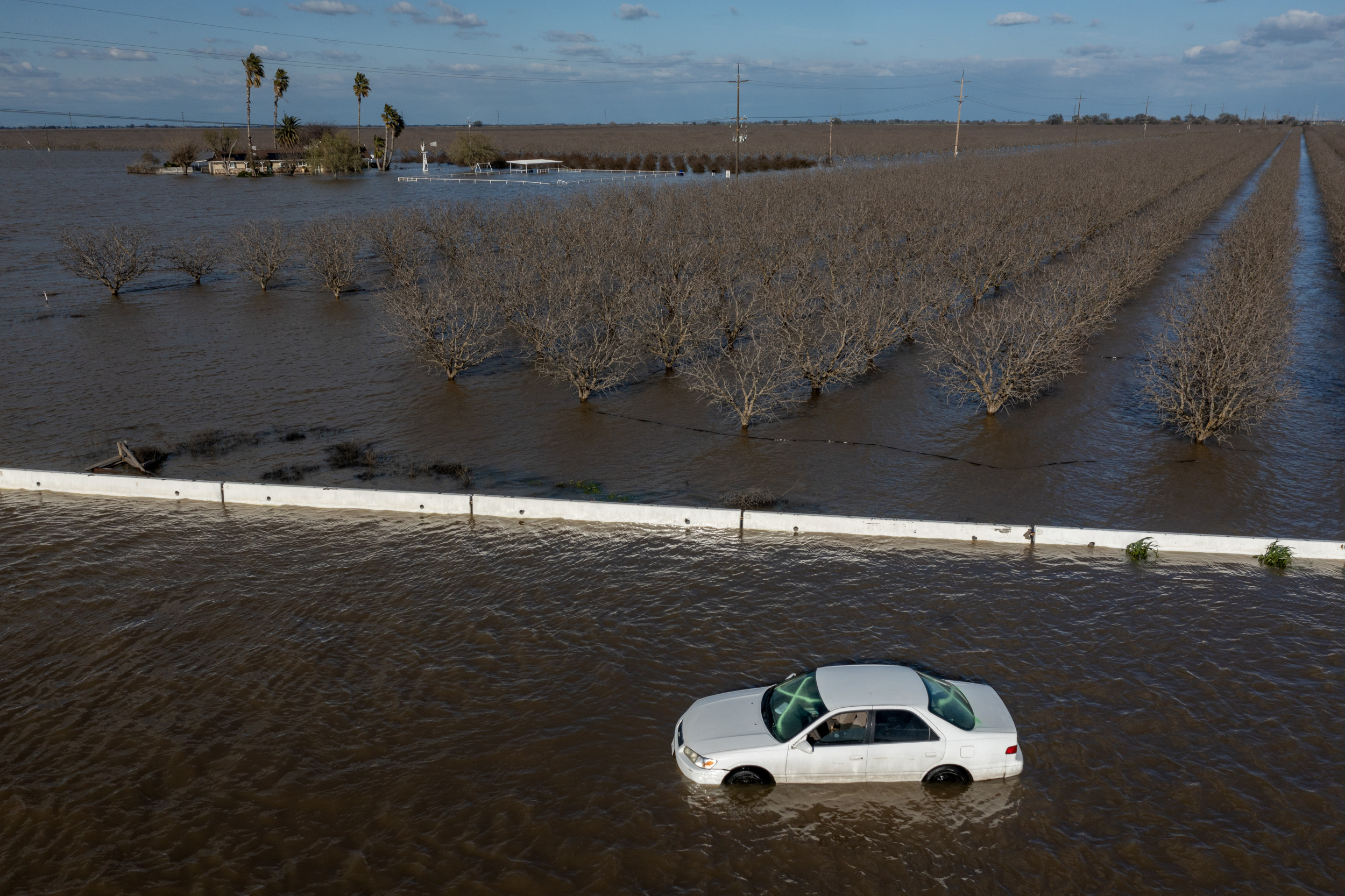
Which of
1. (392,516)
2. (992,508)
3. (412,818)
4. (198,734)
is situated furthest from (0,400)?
(992,508)

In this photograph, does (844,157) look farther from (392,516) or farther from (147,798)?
(147,798)

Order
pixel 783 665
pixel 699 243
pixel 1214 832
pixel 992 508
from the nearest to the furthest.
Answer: pixel 1214 832 < pixel 783 665 < pixel 992 508 < pixel 699 243

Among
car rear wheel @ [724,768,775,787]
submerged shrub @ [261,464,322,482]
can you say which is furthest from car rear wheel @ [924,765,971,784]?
submerged shrub @ [261,464,322,482]

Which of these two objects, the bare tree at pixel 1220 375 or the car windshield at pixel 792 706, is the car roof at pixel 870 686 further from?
the bare tree at pixel 1220 375

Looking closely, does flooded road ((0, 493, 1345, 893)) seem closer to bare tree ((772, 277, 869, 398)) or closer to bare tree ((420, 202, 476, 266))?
bare tree ((772, 277, 869, 398))

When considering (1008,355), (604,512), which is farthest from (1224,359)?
(604,512)

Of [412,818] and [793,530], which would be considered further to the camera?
[793,530]

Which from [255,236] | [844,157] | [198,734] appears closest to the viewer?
[198,734]
